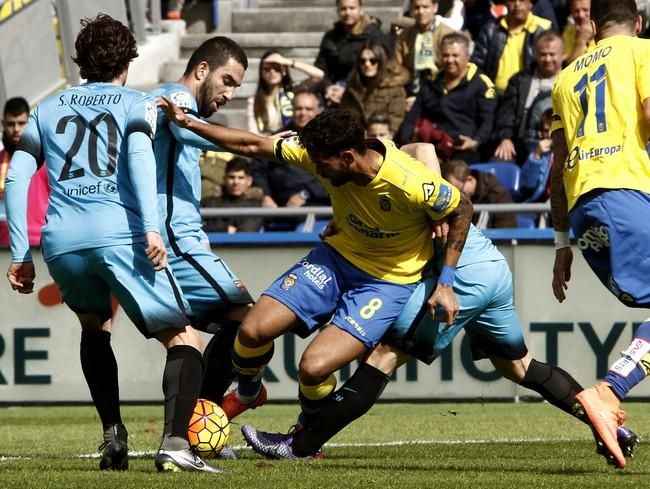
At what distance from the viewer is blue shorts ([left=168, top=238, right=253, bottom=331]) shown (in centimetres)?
762

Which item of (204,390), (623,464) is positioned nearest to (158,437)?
(204,390)

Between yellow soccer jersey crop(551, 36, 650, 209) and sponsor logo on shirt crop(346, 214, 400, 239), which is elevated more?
yellow soccer jersey crop(551, 36, 650, 209)

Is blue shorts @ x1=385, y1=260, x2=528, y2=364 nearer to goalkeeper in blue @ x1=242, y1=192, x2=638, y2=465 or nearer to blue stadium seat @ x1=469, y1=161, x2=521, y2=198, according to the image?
goalkeeper in blue @ x1=242, y1=192, x2=638, y2=465

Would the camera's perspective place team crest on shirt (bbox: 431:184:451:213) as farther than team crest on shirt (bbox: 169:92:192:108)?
No

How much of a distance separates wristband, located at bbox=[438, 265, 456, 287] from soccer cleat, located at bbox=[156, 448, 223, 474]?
1.48 metres

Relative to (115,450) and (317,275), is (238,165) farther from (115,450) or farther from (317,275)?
(115,450)

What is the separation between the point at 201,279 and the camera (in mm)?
7613

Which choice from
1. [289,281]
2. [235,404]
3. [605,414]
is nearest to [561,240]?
[605,414]

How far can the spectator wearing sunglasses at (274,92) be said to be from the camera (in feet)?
47.4

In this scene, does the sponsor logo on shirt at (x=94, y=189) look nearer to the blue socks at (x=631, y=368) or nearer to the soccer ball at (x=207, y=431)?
the soccer ball at (x=207, y=431)

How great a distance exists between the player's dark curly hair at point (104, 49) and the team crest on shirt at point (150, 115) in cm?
27

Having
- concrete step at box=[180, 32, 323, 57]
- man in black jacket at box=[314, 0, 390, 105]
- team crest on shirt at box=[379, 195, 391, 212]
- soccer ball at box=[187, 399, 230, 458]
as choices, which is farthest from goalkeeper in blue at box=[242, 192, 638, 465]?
concrete step at box=[180, 32, 323, 57]

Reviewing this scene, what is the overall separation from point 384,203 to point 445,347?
33.0 inches

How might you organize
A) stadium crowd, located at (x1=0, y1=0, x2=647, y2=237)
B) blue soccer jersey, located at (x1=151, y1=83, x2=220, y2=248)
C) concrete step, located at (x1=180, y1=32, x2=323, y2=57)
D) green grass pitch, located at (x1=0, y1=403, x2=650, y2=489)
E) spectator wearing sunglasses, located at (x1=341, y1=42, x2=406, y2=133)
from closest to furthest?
green grass pitch, located at (x1=0, y1=403, x2=650, y2=489)
blue soccer jersey, located at (x1=151, y1=83, x2=220, y2=248)
stadium crowd, located at (x1=0, y1=0, x2=647, y2=237)
spectator wearing sunglasses, located at (x1=341, y1=42, x2=406, y2=133)
concrete step, located at (x1=180, y1=32, x2=323, y2=57)
